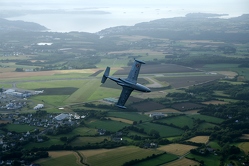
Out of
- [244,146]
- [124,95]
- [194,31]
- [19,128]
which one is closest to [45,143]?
[19,128]

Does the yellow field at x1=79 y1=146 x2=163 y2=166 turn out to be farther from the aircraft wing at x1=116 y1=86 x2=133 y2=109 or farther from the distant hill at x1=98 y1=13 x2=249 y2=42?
the distant hill at x1=98 y1=13 x2=249 y2=42

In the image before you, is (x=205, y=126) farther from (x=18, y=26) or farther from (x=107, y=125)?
(x=18, y=26)

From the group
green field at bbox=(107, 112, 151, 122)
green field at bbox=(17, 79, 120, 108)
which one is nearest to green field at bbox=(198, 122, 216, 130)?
green field at bbox=(107, 112, 151, 122)

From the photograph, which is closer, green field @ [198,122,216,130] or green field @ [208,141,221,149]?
green field @ [208,141,221,149]

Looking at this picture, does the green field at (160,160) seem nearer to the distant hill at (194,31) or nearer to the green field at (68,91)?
the green field at (68,91)

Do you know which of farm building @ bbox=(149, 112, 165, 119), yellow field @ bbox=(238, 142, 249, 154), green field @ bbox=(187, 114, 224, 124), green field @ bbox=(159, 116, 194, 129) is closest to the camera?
yellow field @ bbox=(238, 142, 249, 154)

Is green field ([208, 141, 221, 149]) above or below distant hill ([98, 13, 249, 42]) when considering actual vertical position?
below

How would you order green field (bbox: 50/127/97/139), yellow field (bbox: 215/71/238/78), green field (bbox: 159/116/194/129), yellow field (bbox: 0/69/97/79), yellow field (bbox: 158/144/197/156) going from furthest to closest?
yellow field (bbox: 0/69/97/79) < yellow field (bbox: 215/71/238/78) < green field (bbox: 159/116/194/129) < green field (bbox: 50/127/97/139) < yellow field (bbox: 158/144/197/156)

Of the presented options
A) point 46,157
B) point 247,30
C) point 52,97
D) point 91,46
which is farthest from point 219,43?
point 46,157

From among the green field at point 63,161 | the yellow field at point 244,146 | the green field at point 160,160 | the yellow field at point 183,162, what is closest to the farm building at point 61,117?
the green field at point 63,161
